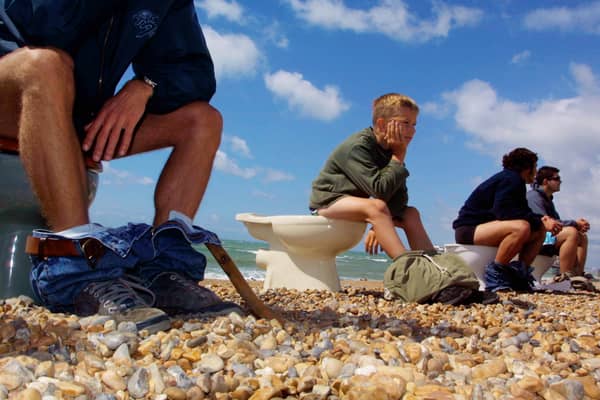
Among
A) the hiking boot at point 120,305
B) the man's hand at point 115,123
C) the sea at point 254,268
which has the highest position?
the man's hand at point 115,123

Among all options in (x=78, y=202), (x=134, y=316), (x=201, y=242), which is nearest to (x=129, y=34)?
(x=78, y=202)

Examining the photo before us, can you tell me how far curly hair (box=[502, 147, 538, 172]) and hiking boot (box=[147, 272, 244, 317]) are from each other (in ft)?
10.4

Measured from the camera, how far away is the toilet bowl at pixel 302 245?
289 centimetres

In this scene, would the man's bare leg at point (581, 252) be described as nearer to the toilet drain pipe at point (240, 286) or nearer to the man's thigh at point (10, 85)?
the toilet drain pipe at point (240, 286)

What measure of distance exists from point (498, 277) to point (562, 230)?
4.30ft

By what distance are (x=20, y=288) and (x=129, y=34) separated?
0.84 metres

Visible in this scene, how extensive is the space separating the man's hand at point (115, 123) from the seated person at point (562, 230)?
4173 millimetres

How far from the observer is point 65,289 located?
1.35 metres

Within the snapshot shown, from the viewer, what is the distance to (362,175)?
9.02 ft

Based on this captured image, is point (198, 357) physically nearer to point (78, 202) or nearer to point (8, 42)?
point (78, 202)

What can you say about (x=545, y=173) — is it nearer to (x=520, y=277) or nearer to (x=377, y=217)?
(x=520, y=277)

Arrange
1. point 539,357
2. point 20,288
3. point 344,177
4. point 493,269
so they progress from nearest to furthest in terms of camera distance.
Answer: point 539,357, point 20,288, point 344,177, point 493,269

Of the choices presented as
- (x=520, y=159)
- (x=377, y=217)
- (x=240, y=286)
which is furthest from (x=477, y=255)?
(x=240, y=286)

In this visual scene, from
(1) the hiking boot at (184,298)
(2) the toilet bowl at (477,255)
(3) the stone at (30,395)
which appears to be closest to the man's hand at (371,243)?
(2) the toilet bowl at (477,255)
